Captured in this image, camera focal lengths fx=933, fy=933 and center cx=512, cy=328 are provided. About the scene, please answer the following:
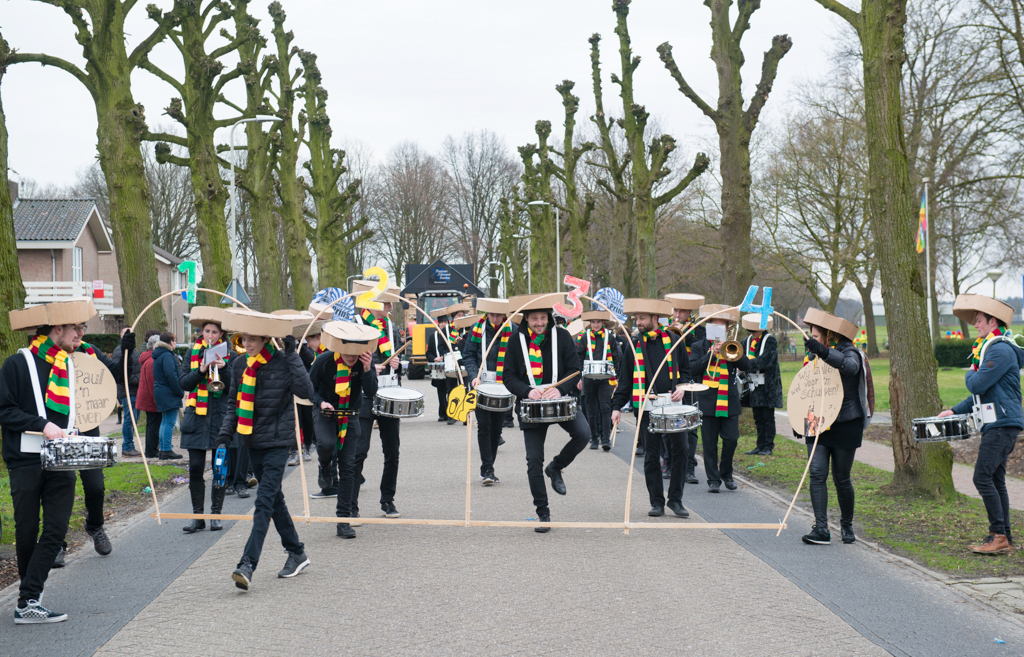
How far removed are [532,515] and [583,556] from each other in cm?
163

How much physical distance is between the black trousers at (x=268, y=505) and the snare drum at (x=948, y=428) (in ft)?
16.2

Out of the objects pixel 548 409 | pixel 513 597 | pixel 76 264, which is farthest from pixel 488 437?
pixel 76 264

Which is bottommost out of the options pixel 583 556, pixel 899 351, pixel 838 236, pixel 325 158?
pixel 583 556

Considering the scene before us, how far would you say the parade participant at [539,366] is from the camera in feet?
27.0

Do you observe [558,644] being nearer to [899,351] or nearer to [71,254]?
[899,351]

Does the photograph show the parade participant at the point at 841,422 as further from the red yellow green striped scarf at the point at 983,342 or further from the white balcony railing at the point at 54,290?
the white balcony railing at the point at 54,290

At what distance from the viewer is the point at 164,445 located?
13711 millimetres

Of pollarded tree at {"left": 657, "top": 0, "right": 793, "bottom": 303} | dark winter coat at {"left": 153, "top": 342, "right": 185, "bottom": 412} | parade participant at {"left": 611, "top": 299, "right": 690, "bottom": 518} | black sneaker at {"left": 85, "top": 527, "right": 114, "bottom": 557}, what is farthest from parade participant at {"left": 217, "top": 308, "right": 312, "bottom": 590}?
pollarded tree at {"left": 657, "top": 0, "right": 793, "bottom": 303}

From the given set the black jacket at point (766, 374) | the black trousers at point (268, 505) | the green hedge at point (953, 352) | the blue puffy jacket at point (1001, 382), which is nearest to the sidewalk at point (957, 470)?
the black jacket at point (766, 374)

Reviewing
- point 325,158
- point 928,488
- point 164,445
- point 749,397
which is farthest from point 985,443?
point 325,158

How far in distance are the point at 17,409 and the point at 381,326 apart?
4531 millimetres

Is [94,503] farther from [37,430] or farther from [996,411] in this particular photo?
[996,411]

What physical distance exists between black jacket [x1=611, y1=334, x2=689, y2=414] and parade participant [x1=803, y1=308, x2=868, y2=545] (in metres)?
1.76

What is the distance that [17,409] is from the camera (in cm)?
587
